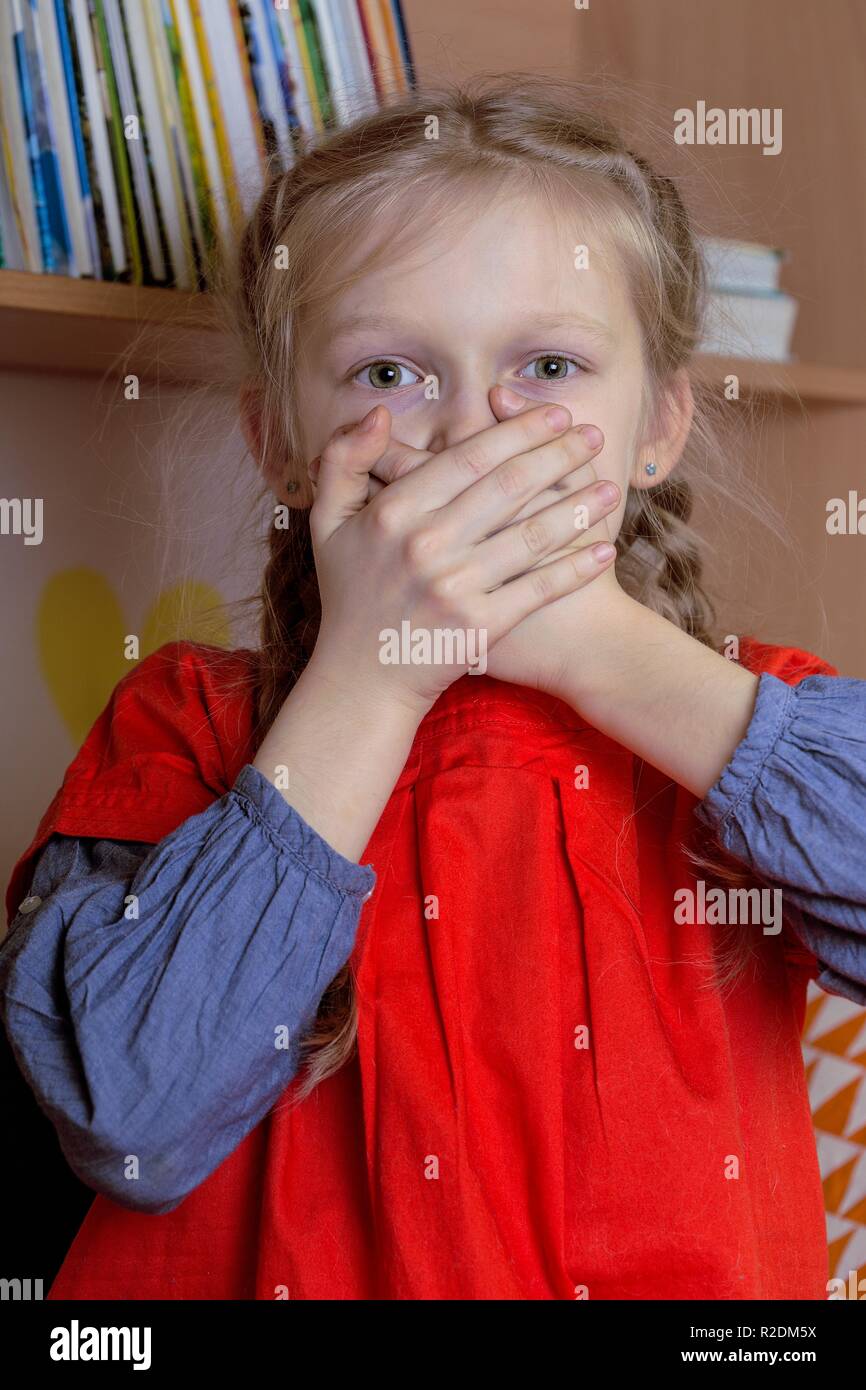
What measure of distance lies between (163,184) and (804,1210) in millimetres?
1000

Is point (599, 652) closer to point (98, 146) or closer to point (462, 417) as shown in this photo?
point (462, 417)

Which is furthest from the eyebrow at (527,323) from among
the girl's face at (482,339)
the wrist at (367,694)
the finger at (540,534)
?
the wrist at (367,694)

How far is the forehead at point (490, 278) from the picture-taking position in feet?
2.91

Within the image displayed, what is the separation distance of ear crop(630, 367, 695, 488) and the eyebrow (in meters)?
0.13

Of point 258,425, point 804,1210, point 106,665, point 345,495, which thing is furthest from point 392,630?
point 106,665

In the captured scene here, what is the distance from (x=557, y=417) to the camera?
87cm

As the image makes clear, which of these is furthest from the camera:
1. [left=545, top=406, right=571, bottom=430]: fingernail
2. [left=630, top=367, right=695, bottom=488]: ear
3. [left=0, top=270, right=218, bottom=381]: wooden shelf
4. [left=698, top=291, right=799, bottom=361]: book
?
[left=698, top=291, right=799, bottom=361]: book

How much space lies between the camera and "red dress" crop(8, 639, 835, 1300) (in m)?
0.83

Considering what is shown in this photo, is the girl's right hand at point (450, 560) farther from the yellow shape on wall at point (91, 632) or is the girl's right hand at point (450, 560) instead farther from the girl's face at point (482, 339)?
the yellow shape on wall at point (91, 632)

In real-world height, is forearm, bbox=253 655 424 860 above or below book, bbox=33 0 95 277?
below

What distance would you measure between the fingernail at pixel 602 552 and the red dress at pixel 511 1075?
5.2 inches

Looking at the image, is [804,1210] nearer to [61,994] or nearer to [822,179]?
[61,994]

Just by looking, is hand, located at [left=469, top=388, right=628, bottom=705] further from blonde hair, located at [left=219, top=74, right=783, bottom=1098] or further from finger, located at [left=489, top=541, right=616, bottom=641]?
blonde hair, located at [left=219, top=74, right=783, bottom=1098]

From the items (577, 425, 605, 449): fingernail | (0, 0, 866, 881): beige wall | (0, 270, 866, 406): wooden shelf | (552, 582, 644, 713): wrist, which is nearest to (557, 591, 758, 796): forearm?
(552, 582, 644, 713): wrist
